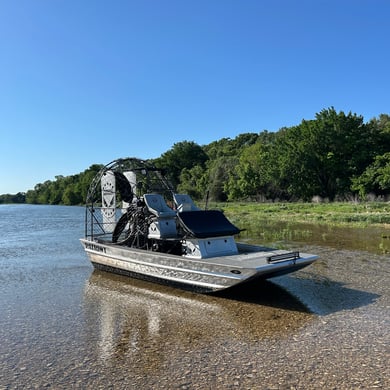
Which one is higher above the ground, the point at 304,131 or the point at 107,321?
the point at 304,131

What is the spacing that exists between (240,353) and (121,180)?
31.5 ft

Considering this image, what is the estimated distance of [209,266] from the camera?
9.48m

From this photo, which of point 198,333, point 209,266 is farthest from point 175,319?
point 209,266

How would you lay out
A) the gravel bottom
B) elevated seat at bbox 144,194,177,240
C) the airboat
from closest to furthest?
the gravel bottom
the airboat
elevated seat at bbox 144,194,177,240

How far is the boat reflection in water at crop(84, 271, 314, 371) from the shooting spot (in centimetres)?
673

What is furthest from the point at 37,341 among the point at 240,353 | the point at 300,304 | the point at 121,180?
the point at 121,180

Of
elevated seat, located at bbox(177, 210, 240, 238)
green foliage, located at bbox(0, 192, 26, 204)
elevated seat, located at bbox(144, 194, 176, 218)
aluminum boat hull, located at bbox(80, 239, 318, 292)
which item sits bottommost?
aluminum boat hull, located at bbox(80, 239, 318, 292)

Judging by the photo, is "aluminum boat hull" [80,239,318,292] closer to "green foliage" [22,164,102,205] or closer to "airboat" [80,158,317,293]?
"airboat" [80,158,317,293]

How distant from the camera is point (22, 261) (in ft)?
55.5

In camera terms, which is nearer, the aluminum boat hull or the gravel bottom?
the gravel bottom

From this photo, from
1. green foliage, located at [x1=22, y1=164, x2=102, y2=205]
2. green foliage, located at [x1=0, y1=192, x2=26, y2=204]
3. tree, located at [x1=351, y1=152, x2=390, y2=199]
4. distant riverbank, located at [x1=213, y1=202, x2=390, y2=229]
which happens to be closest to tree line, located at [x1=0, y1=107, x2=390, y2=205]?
tree, located at [x1=351, y1=152, x2=390, y2=199]

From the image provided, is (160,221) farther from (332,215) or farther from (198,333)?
(332,215)

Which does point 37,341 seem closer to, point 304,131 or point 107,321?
point 107,321

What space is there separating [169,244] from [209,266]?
2.74 meters
